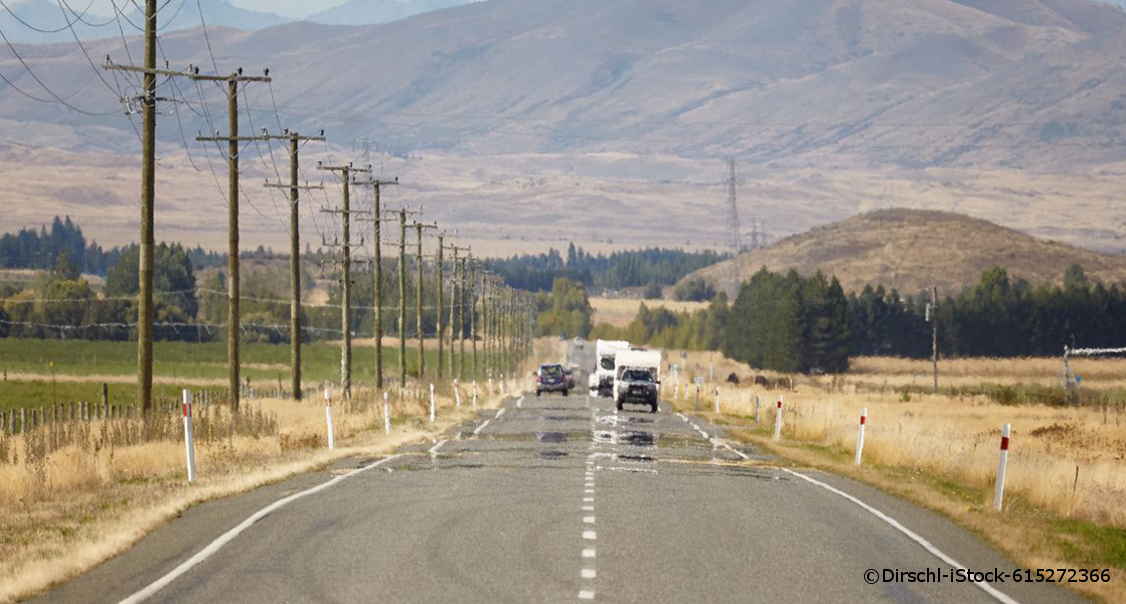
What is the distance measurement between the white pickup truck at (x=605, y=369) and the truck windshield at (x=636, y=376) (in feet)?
110

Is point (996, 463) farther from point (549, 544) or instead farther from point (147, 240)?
point (147, 240)

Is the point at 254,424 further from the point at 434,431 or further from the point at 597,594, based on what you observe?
the point at 597,594

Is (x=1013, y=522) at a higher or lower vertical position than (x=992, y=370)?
lower

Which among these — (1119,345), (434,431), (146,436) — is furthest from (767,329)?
(146,436)

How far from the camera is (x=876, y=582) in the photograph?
17625 mm

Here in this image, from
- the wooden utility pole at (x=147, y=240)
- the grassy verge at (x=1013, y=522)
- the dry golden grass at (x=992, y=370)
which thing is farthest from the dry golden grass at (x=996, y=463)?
the dry golden grass at (x=992, y=370)

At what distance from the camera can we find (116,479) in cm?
2850

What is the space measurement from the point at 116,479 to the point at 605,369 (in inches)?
3196

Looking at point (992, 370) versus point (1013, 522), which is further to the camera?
point (992, 370)

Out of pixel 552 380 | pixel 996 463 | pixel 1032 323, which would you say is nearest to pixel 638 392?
pixel 552 380

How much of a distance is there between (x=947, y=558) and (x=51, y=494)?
12.7 metres

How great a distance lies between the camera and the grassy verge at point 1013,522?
20291 mm

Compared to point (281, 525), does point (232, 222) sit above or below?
above

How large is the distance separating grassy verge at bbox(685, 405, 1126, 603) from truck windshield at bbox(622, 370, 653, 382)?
1211 inches
